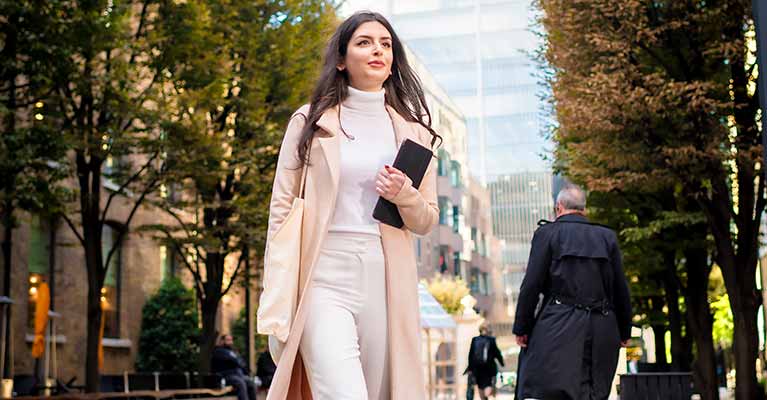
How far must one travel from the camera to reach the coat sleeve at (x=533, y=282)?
7.73 metres

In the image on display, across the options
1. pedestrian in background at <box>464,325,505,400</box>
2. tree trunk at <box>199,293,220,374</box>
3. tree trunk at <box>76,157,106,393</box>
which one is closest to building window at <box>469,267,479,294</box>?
tree trunk at <box>199,293,220,374</box>

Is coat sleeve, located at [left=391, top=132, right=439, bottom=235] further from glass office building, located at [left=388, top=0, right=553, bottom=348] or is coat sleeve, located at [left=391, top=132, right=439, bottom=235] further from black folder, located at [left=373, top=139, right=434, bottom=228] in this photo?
glass office building, located at [left=388, top=0, right=553, bottom=348]

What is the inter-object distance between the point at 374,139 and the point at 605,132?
15.5 m

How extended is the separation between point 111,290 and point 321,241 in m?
28.4

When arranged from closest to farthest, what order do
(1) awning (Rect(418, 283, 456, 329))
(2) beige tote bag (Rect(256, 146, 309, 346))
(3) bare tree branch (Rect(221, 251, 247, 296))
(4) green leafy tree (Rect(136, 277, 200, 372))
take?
1. (2) beige tote bag (Rect(256, 146, 309, 346))
2. (3) bare tree branch (Rect(221, 251, 247, 296))
3. (1) awning (Rect(418, 283, 456, 329))
4. (4) green leafy tree (Rect(136, 277, 200, 372))

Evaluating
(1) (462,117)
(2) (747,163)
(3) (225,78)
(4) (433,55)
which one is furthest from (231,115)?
(4) (433,55)

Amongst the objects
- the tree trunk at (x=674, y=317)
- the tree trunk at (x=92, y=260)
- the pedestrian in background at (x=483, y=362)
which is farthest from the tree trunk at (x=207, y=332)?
the tree trunk at (x=674, y=317)

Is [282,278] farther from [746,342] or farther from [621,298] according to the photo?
[746,342]

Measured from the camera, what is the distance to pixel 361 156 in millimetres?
4180

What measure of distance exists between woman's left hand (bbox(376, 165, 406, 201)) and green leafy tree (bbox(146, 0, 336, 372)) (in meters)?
17.4

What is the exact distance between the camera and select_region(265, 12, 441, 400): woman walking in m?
3.88

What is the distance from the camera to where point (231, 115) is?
2608cm

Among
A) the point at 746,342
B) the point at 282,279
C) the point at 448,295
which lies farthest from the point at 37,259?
the point at 448,295

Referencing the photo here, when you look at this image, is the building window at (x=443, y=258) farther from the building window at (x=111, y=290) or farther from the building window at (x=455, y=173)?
the building window at (x=111, y=290)
